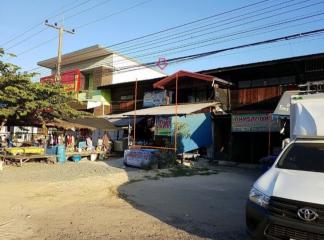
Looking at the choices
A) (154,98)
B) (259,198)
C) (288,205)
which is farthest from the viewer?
(154,98)

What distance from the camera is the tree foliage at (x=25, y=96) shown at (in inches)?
768

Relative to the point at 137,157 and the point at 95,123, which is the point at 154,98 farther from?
the point at 137,157

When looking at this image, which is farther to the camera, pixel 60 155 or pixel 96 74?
pixel 96 74

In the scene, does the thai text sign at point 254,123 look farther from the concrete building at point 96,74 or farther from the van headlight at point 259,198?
the concrete building at point 96,74

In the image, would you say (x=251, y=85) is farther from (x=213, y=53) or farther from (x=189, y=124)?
(x=213, y=53)

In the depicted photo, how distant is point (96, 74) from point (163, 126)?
629 inches

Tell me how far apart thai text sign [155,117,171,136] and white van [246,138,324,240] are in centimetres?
1693

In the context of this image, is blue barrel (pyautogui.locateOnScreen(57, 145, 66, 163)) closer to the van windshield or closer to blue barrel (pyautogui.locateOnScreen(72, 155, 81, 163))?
blue barrel (pyautogui.locateOnScreen(72, 155, 81, 163))

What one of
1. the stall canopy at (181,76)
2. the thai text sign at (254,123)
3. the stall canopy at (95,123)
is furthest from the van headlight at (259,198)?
the stall canopy at (95,123)

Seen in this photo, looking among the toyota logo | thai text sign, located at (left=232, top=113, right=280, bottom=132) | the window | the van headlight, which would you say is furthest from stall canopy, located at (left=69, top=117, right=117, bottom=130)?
the toyota logo

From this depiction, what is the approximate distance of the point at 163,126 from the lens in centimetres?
2427

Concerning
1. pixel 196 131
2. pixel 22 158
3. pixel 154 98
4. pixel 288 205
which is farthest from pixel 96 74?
pixel 288 205

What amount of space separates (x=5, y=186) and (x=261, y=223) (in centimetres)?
1009

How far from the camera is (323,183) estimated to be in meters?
6.04
